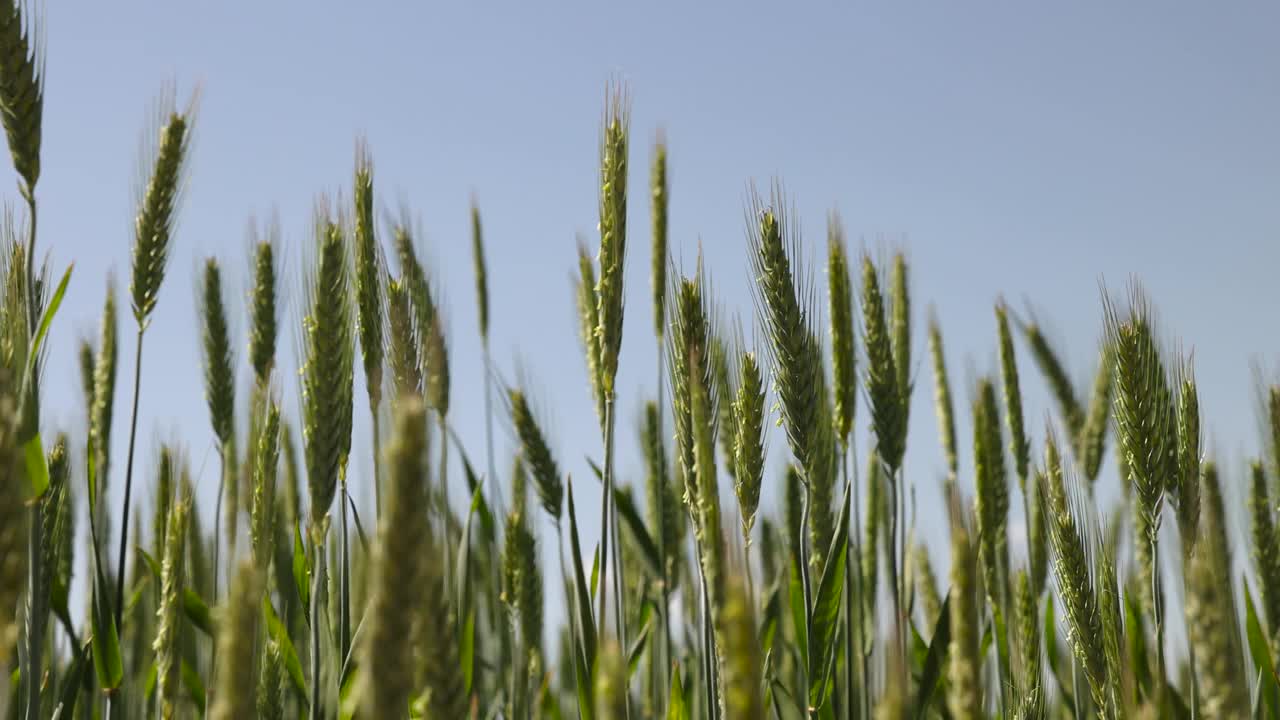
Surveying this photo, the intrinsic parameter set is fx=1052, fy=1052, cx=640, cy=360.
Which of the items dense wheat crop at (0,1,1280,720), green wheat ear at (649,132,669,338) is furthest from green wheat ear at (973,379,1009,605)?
green wheat ear at (649,132,669,338)

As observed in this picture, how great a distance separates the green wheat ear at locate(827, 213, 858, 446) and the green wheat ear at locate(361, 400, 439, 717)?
213 cm

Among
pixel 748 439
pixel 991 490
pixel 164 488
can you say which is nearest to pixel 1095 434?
pixel 991 490

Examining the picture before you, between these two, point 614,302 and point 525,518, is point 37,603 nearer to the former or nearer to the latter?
point 614,302

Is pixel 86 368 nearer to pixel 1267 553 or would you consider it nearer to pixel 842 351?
pixel 842 351

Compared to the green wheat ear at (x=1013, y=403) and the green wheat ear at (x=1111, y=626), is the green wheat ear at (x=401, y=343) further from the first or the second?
the green wheat ear at (x=1013, y=403)

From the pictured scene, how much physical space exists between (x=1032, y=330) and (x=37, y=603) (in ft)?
14.2

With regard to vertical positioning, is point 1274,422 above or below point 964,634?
above

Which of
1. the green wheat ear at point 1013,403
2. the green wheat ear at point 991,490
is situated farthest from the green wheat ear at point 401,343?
the green wheat ear at point 1013,403

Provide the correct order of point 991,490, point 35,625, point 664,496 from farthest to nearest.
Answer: point 991,490
point 664,496
point 35,625

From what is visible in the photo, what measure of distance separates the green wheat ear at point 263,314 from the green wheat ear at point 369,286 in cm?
81

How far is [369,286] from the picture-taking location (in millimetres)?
2600

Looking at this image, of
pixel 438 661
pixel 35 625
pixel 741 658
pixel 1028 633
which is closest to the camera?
pixel 741 658

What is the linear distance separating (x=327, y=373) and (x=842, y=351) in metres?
1.37

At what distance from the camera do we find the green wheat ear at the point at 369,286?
2492mm
